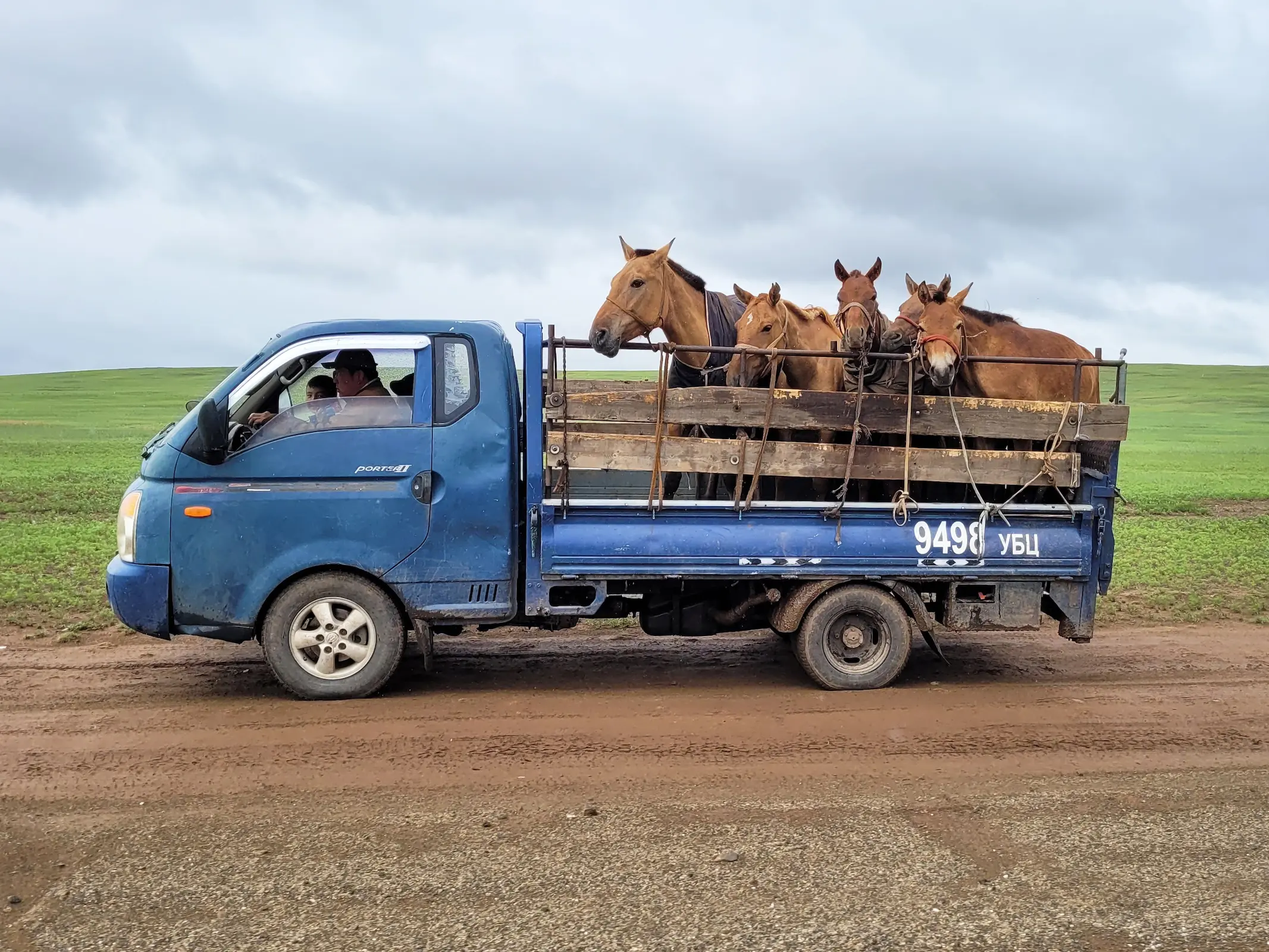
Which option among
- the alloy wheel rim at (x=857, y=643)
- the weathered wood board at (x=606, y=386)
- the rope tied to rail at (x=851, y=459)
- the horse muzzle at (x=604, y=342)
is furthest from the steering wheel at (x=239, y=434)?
the alloy wheel rim at (x=857, y=643)

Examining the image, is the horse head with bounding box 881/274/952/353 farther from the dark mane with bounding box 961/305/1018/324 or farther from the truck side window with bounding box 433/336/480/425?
the truck side window with bounding box 433/336/480/425

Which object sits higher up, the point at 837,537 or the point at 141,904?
→ the point at 837,537

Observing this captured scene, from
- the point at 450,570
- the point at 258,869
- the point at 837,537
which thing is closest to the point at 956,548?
the point at 837,537

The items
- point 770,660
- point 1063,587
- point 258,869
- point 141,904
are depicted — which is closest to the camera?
point 141,904

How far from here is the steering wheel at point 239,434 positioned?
6.44 m

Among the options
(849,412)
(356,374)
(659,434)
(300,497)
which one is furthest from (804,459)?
(300,497)

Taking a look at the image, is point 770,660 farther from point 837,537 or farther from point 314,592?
point 314,592

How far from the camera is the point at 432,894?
4.03 m

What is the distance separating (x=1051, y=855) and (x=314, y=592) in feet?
14.2

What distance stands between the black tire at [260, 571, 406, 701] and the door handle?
2.06 ft

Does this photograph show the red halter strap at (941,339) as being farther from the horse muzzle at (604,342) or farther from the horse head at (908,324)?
the horse muzzle at (604,342)

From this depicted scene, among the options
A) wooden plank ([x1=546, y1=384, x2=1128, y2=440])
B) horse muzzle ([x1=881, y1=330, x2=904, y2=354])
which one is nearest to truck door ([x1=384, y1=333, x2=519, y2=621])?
wooden plank ([x1=546, y1=384, x2=1128, y2=440])

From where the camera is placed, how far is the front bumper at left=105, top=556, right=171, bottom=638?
636 centimetres

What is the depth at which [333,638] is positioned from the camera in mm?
6527
